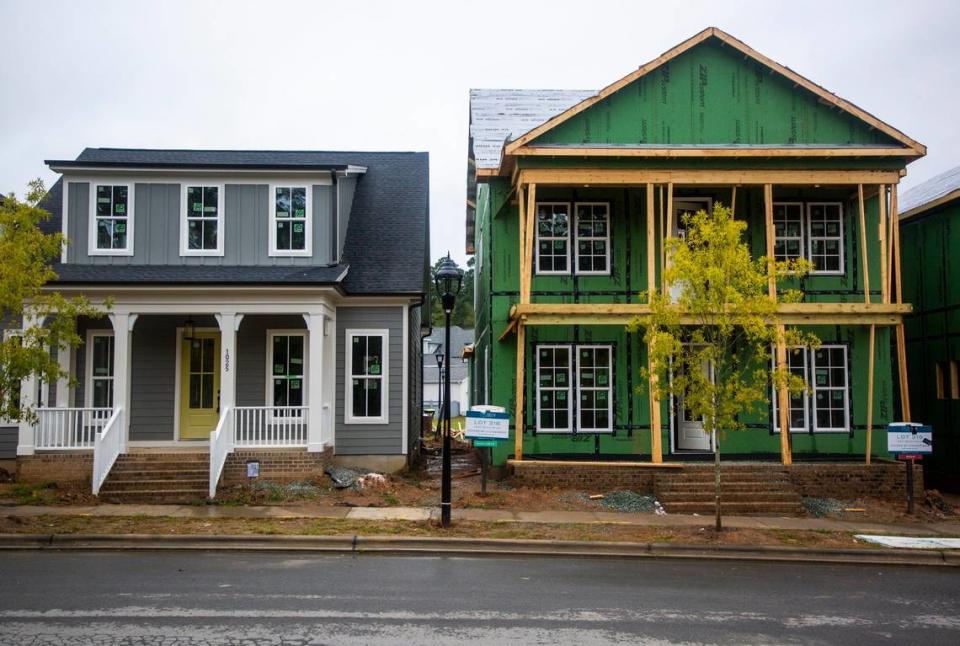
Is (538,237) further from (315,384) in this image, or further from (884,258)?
(884,258)

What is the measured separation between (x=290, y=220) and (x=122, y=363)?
464 centimetres

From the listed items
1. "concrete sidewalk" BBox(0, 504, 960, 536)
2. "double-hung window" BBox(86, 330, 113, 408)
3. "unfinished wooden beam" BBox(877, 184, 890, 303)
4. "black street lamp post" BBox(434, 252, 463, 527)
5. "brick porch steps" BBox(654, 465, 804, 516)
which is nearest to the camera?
"black street lamp post" BBox(434, 252, 463, 527)

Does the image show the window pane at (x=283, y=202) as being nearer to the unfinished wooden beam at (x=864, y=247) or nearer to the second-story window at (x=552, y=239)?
the second-story window at (x=552, y=239)

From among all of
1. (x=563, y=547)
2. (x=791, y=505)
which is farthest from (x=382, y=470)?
(x=791, y=505)

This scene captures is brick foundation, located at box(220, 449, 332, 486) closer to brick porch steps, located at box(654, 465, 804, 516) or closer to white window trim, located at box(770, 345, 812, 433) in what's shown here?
brick porch steps, located at box(654, 465, 804, 516)

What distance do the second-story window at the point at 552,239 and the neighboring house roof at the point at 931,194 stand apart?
911cm

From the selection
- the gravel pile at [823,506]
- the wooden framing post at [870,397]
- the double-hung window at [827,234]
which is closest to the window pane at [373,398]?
the gravel pile at [823,506]

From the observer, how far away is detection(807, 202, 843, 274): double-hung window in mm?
18297

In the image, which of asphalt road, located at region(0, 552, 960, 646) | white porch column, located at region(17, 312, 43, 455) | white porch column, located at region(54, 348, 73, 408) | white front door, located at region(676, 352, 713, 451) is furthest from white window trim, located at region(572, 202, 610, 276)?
white porch column, located at region(17, 312, 43, 455)

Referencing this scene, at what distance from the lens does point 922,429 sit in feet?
47.2

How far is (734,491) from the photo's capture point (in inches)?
604

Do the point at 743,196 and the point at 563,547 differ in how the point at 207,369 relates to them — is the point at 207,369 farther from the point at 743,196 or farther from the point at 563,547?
the point at 743,196

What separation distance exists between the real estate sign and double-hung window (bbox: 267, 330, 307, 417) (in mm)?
4822

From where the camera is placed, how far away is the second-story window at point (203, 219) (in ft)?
58.9
